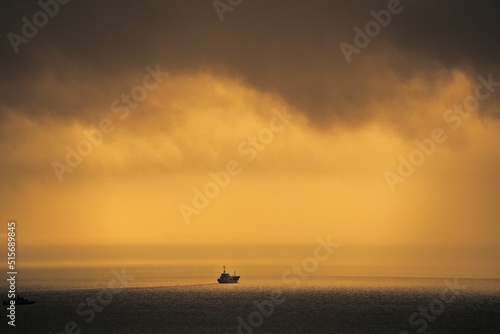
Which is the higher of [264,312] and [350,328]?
[264,312]

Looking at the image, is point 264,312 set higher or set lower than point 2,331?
higher

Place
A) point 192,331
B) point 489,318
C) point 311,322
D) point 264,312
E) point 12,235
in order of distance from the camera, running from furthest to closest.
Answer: point 264,312
point 489,318
point 311,322
point 192,331
point 12,235

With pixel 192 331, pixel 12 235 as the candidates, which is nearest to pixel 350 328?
pixel 192 331

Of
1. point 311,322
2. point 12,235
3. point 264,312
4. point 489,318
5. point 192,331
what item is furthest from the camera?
point 264,312

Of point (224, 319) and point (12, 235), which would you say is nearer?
point (12, 235)

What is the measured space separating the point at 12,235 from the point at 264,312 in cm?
9963

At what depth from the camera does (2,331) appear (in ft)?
448

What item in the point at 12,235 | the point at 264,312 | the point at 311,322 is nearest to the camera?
the point at 12,235

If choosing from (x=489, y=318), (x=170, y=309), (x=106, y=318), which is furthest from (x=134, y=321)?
(x=489, y=318)

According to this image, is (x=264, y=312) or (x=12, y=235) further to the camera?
(x=264, y=312)

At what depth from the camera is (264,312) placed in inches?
7352

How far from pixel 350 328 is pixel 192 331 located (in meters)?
30.7

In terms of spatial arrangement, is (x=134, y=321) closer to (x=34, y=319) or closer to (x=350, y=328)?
(x=34, y=319)

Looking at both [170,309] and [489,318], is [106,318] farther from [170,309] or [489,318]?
[489,318]
